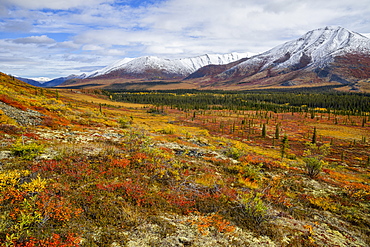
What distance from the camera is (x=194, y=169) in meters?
13.9

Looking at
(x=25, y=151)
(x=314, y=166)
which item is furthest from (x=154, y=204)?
(x=314, y=166)

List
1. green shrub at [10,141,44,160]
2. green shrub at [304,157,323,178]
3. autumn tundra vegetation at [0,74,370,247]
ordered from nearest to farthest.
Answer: autumn tundra vegetation at [0,74,370,247], green shrub at [10,141,44,160], green shrub at [304,157,323,178]

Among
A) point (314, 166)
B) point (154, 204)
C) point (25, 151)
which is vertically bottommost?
point (314, 166)

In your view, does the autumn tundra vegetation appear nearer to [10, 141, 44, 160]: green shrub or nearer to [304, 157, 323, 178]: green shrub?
[10, 141, 44, 160]: green shrub

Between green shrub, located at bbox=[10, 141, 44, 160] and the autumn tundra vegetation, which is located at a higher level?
green shrub, located at bbox=[10, 141, 44, 160]

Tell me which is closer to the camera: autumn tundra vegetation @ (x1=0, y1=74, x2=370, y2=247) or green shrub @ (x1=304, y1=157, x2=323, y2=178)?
autumn tundra vegetation @ (x1=0, y1=74, x2=370, y2=247)

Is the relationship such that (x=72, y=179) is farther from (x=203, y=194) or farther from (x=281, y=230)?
(x=281, y=230)

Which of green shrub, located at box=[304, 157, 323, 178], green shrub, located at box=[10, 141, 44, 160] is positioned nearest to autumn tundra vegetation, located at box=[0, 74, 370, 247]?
green shrub, located at box=[10, 141, 44, 160]

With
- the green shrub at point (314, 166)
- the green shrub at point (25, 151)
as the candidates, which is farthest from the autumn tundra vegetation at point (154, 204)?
the green shrub at point (314, 166)

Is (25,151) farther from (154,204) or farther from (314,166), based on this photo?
(314,166)

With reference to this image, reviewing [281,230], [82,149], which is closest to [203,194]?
[281,230]

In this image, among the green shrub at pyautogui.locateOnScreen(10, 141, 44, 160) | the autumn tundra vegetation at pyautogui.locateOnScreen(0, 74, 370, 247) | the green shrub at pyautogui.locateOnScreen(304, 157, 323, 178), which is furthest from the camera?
the green shrub at pyautogui.locateOnScreen(304, 157, 323, 178)

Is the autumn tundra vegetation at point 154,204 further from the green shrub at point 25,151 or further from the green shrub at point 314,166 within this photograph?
the green shrub at point 314,166

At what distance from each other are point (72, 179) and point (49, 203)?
2.57 metres
